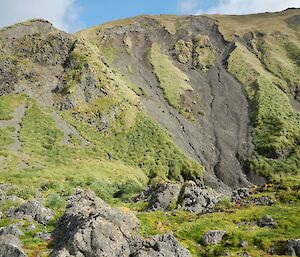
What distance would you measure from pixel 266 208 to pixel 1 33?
139644 millimetres

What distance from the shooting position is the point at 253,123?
173000 mm

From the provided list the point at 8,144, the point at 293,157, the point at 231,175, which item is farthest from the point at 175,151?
the point at 8,144

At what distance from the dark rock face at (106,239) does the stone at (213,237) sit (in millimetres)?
15914

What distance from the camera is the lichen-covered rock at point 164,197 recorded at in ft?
256

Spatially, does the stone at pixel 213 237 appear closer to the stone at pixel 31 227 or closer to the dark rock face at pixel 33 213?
the dark rock face at pixel 33 213

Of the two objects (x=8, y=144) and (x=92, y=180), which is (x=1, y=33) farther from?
(x=92, y=180)

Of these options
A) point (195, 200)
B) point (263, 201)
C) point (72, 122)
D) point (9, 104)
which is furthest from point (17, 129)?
point (263, 201)

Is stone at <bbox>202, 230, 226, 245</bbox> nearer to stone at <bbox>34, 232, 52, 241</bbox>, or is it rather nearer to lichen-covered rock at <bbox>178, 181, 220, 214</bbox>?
lichen-covered rock at <bbox>178, 181, 220, 214</bbox>

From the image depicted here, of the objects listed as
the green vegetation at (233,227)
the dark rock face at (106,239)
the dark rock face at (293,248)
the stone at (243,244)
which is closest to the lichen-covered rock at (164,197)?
the green vegetation at (233,227)

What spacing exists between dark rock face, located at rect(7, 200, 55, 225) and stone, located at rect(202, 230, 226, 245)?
18859 millimetres

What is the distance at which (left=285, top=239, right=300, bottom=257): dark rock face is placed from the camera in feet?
156

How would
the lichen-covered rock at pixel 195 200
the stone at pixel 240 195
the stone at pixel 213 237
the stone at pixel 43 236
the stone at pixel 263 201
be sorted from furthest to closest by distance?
1. the stone at pixel 240 195
2. the lichen-covered rock at pixel 195 200
3. the stone at pixel 263 201
4. the stone at pixel 213 237
5. the stone at pixel 43 236

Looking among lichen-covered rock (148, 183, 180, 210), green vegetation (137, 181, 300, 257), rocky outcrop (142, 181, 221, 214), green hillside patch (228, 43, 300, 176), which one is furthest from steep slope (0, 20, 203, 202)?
green vegetation (137, 181, 300, 257)

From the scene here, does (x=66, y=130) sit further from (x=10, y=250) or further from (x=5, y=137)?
(x=10, y=250)
